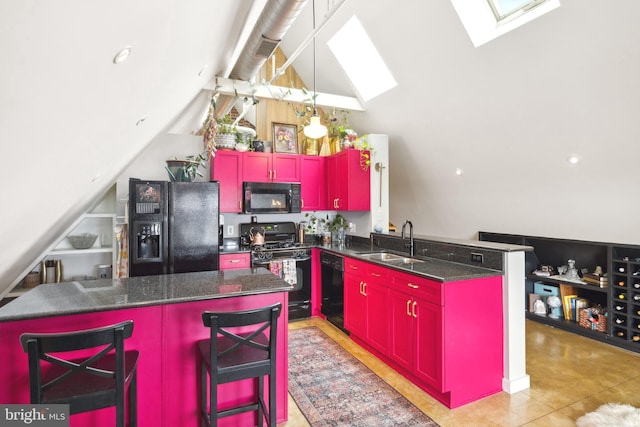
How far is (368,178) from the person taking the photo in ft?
15.5

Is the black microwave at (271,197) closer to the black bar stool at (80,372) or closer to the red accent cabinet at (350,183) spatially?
the red accent cabinet at (350,183)

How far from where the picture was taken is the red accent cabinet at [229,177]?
4379 millimetres

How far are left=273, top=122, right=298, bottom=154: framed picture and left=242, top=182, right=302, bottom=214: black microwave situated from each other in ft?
2.37

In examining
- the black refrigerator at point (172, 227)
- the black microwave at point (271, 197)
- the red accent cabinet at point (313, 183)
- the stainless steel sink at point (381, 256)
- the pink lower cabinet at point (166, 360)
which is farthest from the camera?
the red accent cabinet at point (313, 183)

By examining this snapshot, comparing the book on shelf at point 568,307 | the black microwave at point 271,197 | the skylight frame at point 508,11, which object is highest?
the skylight frame at point 508,11

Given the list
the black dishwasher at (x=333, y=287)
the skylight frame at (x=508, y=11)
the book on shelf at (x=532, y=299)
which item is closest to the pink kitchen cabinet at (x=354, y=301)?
the black dishwasher at (x=333, y=287)

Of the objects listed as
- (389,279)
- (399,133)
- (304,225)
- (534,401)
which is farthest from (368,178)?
(534,401)

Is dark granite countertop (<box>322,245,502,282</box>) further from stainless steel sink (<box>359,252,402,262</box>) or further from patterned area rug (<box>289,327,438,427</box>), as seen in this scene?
patterned area rug (<box>289,327,438,427</box>)

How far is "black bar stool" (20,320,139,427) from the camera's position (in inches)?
58.3

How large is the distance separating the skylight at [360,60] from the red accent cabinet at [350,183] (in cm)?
91

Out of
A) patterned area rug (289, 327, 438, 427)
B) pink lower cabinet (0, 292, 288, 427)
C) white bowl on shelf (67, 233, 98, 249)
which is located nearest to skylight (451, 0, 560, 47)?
pink lower cabinet (0, 292, 288, 427)

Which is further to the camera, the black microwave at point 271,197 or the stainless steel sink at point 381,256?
the black microwave at point 271,197

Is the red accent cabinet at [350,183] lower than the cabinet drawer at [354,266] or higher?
higher

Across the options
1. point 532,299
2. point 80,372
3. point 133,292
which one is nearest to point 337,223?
point 532,299
